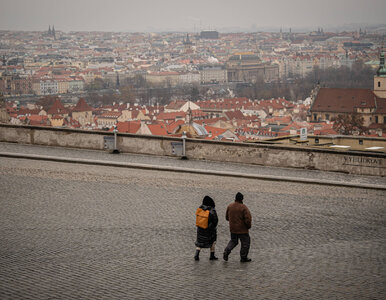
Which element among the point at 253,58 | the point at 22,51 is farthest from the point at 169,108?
the point at 253,58

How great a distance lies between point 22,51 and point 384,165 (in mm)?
144003

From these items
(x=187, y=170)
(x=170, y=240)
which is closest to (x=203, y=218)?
(x=170, y=240)

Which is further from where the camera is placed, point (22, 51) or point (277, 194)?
point (22, 51)

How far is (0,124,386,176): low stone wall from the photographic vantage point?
44.4 feet

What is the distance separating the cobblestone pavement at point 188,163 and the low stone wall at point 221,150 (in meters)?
0.17

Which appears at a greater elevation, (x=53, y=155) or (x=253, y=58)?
(x=253, y=58)

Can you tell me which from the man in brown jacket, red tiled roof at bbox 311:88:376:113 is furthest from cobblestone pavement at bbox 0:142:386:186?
red tiled roof at bbox 311:88:376:113

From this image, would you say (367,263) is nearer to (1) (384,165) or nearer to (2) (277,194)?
(2) (277,194)

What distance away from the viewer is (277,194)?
10.9 meters

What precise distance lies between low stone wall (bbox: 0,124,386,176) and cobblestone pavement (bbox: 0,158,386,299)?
1986mm

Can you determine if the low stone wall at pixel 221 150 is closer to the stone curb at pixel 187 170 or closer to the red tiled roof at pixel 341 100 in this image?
the stone curb at pixel 187 170

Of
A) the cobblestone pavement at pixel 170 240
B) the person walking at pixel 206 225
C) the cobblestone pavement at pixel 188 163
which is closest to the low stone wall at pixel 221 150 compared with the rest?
the cobblestone pavement at pixel 188 163

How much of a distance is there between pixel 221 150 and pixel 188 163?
0.84 metres

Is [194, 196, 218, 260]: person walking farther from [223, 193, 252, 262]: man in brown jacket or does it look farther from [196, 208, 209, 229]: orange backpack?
[223, 193, 252, 262]: man in brown jacket
